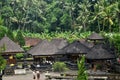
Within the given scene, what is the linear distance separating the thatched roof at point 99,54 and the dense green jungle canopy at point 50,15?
145 ft

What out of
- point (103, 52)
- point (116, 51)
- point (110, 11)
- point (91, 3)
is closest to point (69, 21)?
point (91, 3)

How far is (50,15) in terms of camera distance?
107 metres

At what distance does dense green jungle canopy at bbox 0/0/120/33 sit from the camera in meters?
96.8

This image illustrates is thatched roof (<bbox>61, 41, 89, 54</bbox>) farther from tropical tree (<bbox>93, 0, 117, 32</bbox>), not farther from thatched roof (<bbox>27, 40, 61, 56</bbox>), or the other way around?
tropical tree (<bbox>93, 0, 117, 32</bbox>)

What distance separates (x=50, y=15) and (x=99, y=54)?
60.4m

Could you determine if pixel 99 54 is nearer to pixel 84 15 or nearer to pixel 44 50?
pixel 44 50

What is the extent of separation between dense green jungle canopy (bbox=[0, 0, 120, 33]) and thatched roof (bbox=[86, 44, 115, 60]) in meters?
44.1

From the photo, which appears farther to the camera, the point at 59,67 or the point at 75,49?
the point at 75,49

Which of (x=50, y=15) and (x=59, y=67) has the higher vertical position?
(x=50, y=15)

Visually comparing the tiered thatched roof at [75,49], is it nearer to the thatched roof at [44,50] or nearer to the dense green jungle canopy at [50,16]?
the thatched roof at [44,50]

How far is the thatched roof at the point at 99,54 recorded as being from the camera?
→ 157ft

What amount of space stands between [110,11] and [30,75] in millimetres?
37544

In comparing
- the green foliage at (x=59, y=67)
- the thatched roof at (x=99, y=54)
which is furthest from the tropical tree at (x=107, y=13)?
the green foliage at (x=59, y=67)

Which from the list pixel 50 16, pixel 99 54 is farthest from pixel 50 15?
pixel 99 54
